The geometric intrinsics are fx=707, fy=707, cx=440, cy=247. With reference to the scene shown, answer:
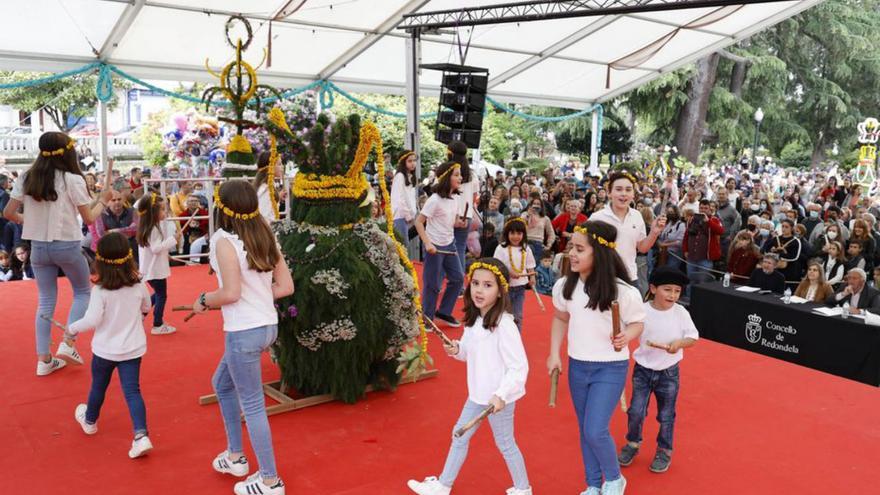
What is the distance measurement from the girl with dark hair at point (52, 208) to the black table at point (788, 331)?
6.50 m

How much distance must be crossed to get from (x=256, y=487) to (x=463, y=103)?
754cm

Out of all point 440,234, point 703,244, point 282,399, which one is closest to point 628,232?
point 440,234

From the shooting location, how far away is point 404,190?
25.8 ft

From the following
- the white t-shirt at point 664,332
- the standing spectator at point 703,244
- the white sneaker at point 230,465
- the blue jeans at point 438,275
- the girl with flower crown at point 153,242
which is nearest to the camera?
the white sneaker at point 230,465

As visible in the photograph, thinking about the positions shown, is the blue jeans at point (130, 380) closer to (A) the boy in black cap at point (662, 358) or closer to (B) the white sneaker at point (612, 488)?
(B) the white sneaker at point (612, 488)

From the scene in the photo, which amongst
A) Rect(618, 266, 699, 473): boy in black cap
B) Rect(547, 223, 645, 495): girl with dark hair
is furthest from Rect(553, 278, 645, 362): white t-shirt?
Rect(618, 266, 699, 473): boy in black cap

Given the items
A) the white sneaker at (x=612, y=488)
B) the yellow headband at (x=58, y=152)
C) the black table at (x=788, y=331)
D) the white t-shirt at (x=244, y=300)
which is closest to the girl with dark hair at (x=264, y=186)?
the yellow headband at (x=58, y=152)

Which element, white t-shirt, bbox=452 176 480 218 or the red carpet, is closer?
the red carpet

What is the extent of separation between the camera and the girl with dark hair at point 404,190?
7469mm

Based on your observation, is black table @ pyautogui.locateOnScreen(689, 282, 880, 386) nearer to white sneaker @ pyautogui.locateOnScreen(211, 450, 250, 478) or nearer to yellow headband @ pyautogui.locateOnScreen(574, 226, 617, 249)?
yellow headband @ pyautogui.locateOnScreen(574, 226, 617, 249)

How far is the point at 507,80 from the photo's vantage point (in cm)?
1552

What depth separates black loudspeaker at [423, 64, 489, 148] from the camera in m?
10.2

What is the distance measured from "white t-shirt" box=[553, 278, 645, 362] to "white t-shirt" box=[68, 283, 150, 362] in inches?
97.3

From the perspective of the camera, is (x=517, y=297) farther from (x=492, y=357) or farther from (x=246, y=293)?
(x=246, y=293)
